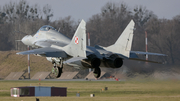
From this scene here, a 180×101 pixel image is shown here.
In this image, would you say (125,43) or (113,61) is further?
(125,43)

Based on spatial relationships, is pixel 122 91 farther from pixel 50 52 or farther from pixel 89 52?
pixel 50 52

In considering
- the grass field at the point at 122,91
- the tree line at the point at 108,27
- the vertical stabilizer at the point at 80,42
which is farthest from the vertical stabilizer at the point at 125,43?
the tree line at the point at 108,27

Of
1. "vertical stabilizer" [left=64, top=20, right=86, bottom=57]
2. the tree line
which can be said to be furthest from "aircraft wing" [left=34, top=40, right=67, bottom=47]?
the tree line

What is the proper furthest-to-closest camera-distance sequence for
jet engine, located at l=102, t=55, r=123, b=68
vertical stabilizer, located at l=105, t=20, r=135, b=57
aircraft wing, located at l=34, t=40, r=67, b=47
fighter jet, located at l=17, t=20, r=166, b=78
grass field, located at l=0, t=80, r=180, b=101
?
grass field, located at l=0, t=80, r=180, b=101, aircraft wing, located at l=34, t=40, r=67, b=47, vertical stabilizer, located at l=105, t=20, r=135, b=57, jet engine, located at l=102, t=55, r=123, b=68, fighter jet, located at l=17, t=20, r=166, b=78

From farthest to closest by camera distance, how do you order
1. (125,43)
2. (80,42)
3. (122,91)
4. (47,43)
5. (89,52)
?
(122,91) < (47,43) < (125,43) < (89,52) < (80,42)

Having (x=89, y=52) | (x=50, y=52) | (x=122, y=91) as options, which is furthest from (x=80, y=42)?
(x=122, y=91)

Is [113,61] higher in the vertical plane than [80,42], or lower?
lower

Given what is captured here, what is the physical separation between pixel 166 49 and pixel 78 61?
40.9 m

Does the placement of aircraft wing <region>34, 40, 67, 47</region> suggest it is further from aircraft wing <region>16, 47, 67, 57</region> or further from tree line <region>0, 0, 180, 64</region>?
tree line <region>0, 0, 180, 64</region>

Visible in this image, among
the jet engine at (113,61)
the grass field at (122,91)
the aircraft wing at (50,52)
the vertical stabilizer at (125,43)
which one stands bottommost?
the grass field at (122,91)

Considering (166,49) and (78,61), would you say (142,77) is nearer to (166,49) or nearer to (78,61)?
(78,61)

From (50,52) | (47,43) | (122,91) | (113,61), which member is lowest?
(122,91)

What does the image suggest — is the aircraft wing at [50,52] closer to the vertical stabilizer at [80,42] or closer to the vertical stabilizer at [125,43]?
the vertical stabilizer at [80,42]

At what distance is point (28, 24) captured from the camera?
3056 inches
